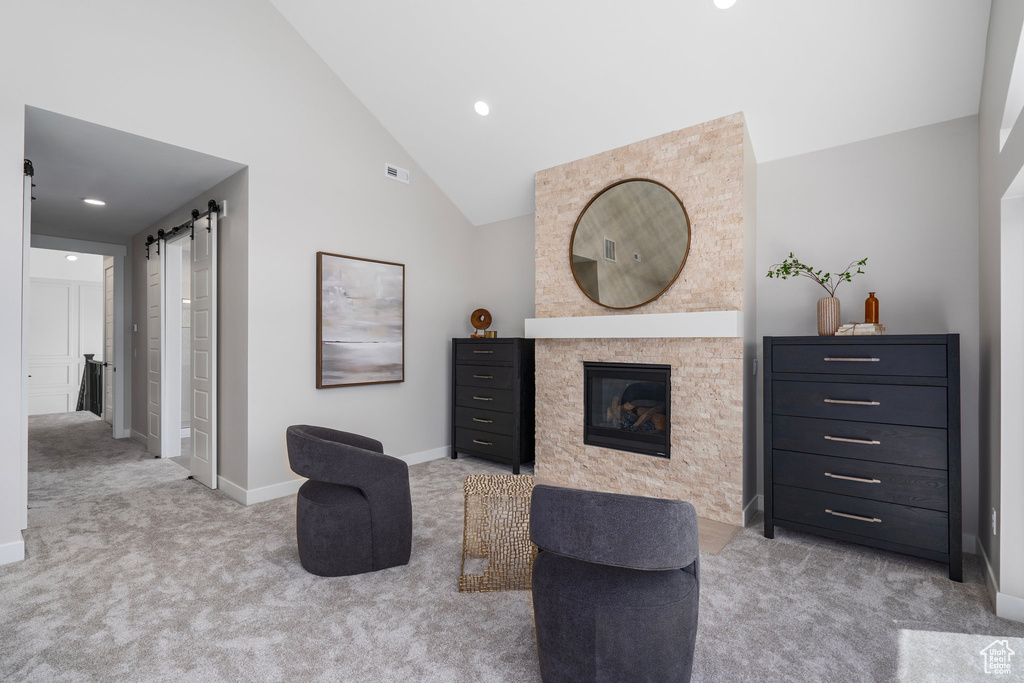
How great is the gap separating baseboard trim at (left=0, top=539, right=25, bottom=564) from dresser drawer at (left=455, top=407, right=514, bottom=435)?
319 centimetres

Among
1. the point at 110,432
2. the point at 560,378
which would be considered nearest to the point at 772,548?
the point at 560,378

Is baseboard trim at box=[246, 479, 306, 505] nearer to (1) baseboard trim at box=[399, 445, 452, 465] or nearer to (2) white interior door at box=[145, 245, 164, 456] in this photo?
(1) baseboard trim at box=[399, 445, 452, 465]

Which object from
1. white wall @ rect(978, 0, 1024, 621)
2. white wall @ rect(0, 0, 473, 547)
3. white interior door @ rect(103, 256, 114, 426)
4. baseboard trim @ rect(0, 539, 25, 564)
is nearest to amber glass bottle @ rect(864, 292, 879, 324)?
white wall @ rect(978, 0, 1024, 621)

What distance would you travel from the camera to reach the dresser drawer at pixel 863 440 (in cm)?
263

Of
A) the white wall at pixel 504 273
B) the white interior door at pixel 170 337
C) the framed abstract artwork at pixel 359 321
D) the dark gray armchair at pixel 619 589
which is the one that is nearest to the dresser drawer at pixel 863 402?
the dark gray armchair at pixel 619 589

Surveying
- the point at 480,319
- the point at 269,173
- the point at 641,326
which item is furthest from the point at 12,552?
the point at 641,326

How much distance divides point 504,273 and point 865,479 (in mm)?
3562

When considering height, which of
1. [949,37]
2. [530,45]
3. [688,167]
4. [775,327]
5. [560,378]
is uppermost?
[530,45]

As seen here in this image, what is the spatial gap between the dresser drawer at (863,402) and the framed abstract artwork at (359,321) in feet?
10.5

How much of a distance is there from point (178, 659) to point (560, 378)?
3.05m

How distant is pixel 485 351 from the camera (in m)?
4.79

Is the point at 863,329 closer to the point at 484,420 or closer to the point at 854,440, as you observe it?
the point at 854,440

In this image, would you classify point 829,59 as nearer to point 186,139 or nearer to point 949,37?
point 949,37

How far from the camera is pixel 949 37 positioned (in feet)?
8.66
